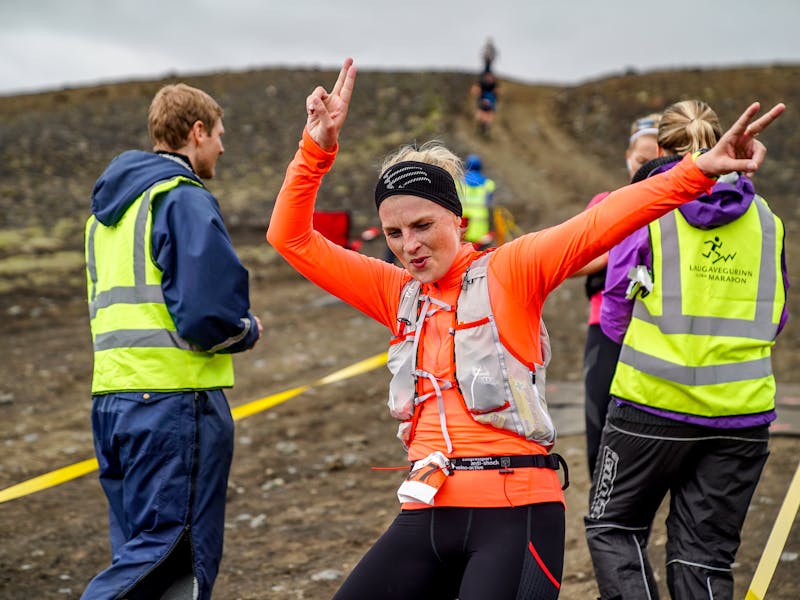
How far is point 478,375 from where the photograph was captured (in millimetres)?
2602

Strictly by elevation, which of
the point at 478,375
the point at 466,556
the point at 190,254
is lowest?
the point at 466,556

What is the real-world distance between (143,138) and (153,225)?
25046 millimetres

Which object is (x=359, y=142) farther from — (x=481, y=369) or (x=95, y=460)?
(x=481, y=369)

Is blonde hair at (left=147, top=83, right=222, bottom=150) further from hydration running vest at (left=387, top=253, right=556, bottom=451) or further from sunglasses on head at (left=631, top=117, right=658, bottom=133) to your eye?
sunglasses on head at (left=631, top=117, right=658, bottom=133)

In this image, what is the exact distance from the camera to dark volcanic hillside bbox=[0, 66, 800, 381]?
1781 centimetres

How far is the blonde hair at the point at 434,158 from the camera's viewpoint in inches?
113

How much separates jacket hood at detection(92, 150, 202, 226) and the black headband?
52.4 inches

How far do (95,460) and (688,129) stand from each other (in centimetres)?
457

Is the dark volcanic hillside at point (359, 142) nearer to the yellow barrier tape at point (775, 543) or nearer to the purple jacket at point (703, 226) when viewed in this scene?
the yellow barrier tape at point (775, 543)

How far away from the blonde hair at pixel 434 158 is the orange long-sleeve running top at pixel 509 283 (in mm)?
230

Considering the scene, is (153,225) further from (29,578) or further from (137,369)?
(29,578)

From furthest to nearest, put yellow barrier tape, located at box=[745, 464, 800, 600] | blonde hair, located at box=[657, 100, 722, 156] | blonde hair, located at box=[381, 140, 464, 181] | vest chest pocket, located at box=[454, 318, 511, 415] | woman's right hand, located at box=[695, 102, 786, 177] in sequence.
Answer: yellow barrier tape, located at box=[745, 464, 800, 600] → blonde hair, located at box=[657, 100, 722, 156] → blonde hair, located at box=[381, 140, 464, 181] → vest chest pocket, located at box=[454, 318, 511, 415] → woman's right hand, located at box=[695, 102, 786, 177]

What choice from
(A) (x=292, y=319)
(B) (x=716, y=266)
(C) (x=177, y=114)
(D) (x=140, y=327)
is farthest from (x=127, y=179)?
A: (A) (x=292, y=319)

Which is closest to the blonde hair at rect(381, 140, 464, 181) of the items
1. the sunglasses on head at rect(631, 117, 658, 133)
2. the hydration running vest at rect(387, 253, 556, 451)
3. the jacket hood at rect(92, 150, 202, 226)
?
the hydration running vest at rect(387, 253, 556, 451)
